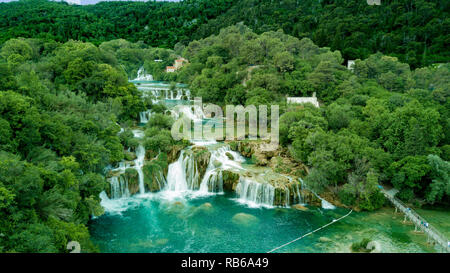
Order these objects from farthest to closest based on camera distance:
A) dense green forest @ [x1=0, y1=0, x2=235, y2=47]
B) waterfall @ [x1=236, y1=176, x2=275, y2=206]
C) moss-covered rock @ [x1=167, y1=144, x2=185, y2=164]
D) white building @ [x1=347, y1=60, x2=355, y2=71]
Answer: dense green forest @ [x1=0, y1=0, x2=235, y2=47] < white building @ [x1=347, y1=60, x2=355, y2=71] < moss-covered rock @ [x1=167, y1=144, x2=185, y2=164] < waterfall @ [x1=236, y1=176, x2=275, y2=206]

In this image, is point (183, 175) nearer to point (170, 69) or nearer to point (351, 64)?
point (351, 64)

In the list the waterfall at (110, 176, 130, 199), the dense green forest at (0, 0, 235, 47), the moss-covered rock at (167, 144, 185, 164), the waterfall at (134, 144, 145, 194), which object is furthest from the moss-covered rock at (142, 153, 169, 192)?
the dense green forest at (0, 0, 235, 47)

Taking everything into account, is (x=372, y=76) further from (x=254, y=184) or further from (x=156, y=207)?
(x=156, y=207)

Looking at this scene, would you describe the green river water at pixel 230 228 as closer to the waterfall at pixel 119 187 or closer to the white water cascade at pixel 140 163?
the waterfall at pixel 119 187

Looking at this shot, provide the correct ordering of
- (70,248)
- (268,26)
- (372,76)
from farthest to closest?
(268,26) → (372,76) → (70,248)

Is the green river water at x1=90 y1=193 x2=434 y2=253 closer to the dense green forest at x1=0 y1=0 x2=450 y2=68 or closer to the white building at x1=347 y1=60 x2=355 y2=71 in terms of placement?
the white building at x1=347 y1=60 x2=355 y2=71

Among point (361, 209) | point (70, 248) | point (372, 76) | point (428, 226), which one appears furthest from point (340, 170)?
point (372, 76)
